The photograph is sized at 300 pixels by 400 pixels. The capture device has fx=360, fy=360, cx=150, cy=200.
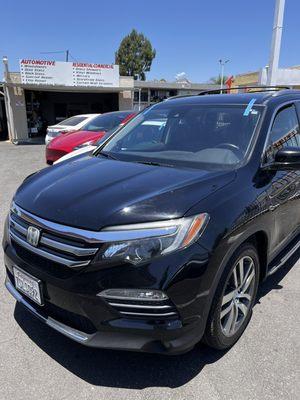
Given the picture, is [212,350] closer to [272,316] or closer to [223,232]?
[272,316]

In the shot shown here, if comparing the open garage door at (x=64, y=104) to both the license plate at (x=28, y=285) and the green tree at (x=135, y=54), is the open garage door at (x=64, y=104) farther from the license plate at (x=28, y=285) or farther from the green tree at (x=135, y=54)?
the green tree at (x=135, y=54)

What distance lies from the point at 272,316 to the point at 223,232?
4.41 feet

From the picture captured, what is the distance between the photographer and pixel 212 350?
263 cm

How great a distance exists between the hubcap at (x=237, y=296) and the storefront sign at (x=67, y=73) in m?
18.5

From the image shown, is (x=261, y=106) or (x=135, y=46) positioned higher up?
(x=135, y=46)

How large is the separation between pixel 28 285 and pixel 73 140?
5.88m

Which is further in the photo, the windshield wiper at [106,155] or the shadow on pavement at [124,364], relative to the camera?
the windshield wiper at [106,155]

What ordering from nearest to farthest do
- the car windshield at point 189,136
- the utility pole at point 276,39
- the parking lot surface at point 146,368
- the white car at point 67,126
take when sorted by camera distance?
the parking lot surface at point 146,368, the car windshield at point 189,136, the utility pole at point 276,39, the white car at point 67,126

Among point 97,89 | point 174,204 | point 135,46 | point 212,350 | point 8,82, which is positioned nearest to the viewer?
point 174,204

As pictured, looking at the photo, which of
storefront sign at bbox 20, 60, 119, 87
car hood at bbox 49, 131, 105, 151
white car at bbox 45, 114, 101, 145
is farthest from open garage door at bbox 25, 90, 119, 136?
car hood at bbox 49, 131, 105, 151

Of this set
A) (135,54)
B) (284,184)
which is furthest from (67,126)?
(135,54)

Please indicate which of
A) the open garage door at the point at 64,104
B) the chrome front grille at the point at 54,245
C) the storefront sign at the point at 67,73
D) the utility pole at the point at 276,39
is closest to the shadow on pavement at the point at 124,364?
the chrome front grille at the point at 54,245

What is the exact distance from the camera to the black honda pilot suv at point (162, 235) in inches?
79.4

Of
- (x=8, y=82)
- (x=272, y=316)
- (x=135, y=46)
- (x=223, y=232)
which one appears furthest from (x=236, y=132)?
(x=135, y=46)
